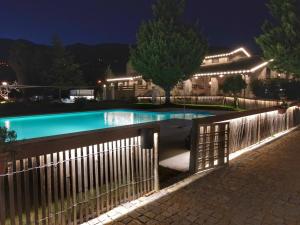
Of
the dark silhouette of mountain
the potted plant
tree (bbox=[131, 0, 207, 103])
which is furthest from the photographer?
the dark silhouette of mountain

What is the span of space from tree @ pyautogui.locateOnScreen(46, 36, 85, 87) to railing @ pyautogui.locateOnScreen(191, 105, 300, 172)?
33802 millimetres

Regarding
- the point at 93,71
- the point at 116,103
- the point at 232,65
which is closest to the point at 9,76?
the point at 93,71

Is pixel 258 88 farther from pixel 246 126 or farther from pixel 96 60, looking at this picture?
pixel 96 60

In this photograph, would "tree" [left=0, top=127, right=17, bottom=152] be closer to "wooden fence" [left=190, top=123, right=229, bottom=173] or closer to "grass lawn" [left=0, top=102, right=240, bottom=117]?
"wooden fence" [left=190, top=123, right=229, bottom=173]

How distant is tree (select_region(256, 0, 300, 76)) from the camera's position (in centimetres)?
2358

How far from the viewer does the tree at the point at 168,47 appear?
28.6 metres

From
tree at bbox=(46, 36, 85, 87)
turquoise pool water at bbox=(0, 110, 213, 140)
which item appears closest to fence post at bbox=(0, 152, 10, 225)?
turquoise pool water at bbox=(0, 110, 213, 140)

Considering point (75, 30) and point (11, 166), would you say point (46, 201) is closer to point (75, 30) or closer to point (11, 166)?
point (11, 166)

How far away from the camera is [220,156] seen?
22.7 ft

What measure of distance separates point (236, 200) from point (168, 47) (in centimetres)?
2532

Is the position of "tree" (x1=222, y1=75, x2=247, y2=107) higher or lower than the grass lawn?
higher

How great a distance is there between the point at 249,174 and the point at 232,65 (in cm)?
2717

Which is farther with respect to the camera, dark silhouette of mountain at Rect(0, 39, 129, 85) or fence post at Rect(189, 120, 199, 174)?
dark silhouette of mountain at Rect(0, 39, 129, 85)

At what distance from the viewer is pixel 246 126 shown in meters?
8.88
